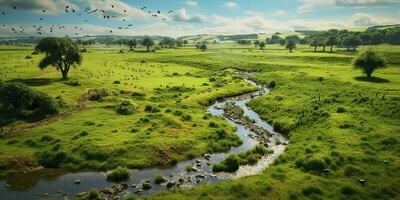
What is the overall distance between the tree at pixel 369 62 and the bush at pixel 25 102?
272 feet

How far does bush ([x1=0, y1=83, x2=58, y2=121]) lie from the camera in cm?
5394

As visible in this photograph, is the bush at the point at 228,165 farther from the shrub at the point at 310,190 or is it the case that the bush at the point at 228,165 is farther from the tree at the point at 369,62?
the tree at the point at 369,62

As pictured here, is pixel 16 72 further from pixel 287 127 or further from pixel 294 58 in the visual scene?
pixel 294 58

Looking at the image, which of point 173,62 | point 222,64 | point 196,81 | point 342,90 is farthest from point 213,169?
point 173,62

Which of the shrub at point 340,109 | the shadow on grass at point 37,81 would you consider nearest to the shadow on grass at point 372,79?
the shrub at point 340,109

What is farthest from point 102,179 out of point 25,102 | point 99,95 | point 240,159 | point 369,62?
point 369,62

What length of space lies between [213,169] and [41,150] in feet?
75.1

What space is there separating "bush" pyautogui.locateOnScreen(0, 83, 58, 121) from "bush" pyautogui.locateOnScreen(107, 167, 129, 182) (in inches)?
1010

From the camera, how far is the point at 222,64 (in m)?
152

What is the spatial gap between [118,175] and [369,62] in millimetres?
84468

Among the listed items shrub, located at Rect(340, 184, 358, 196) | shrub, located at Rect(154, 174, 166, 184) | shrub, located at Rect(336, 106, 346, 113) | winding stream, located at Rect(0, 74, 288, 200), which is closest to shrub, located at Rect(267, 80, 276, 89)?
shrub, located at Rect(336, 106, 346, 113)

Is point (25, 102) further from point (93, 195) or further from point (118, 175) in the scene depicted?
point (93, 195)

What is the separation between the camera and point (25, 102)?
5575cm

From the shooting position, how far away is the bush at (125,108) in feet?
203
